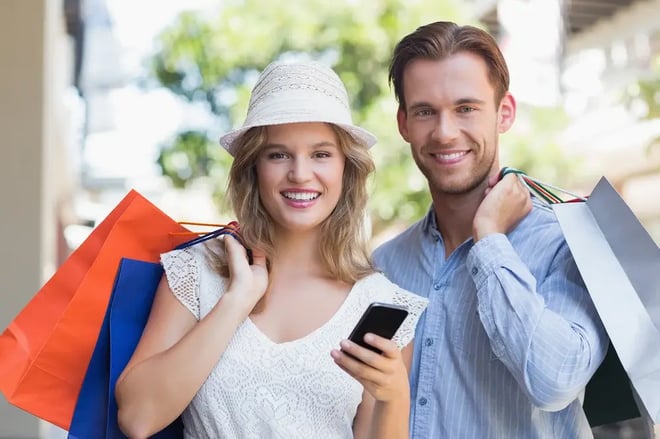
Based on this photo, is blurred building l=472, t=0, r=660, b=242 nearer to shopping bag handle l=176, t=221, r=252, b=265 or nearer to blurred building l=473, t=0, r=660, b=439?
blurred building l=473, t=0, r=660, b=439

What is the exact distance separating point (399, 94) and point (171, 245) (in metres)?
0.80

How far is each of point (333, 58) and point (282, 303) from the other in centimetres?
1135

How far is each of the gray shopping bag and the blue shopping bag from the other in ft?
3.47

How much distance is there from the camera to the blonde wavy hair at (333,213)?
250 cm

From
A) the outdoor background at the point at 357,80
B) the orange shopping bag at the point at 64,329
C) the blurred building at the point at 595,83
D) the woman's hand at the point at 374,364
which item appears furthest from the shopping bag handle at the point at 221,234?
the blurred building at the point at 595,83

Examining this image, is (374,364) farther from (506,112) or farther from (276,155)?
(506,112)

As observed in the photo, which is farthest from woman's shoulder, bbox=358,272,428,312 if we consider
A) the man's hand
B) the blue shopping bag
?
the blue shopping bag

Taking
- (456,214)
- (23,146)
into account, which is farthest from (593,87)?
(456,214)

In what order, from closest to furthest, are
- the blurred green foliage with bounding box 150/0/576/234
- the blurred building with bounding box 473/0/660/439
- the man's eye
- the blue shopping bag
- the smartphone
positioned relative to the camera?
the smartphone < the blue shopping bag < the man's eye < the blurred green foliage with bounding box 150/0/576/234 < the blurred building with bounding box 473/0/660/439

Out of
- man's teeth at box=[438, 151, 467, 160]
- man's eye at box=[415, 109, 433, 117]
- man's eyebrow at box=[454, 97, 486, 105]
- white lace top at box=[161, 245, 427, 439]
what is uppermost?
man's eyebrow at box=[454, 97, 486, 105]

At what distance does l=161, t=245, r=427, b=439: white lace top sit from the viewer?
230 centimetres


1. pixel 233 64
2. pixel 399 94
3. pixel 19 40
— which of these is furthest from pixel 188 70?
pixel 399 94

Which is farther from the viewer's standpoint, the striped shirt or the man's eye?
the man's eye

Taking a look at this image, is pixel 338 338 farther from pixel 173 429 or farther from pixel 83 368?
pixel 83 368
